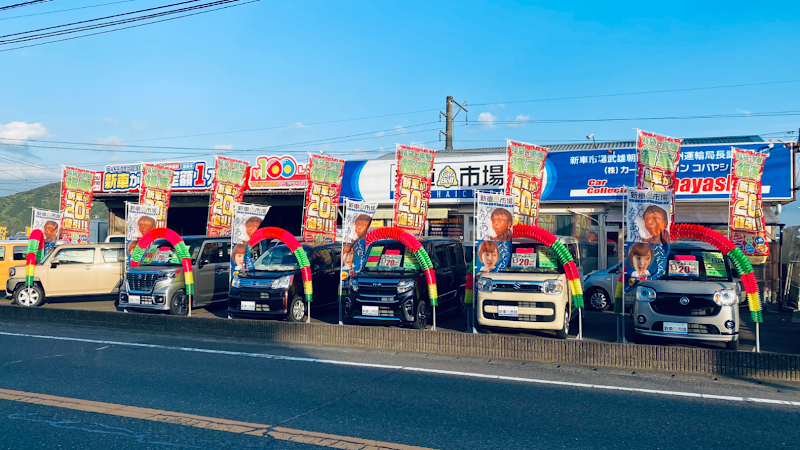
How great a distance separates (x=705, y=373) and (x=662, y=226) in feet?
7.97

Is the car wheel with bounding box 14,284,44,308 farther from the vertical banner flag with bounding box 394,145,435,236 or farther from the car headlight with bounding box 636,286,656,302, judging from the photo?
the car headlight with bounding box 636,286,656,302

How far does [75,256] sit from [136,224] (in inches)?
114

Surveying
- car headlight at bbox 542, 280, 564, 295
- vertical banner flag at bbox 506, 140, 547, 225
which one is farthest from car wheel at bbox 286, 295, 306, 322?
car headlight at bbox 542, 280, 564, 295

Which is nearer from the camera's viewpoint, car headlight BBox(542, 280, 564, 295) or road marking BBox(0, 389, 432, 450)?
road marking BBox(0, 389, 432, 450)

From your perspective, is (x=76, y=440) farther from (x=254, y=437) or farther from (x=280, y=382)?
(x=280, y=382)

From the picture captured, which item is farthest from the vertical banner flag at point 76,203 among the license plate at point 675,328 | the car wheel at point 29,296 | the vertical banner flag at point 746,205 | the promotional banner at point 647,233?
the vertical banner flag at point 746,205

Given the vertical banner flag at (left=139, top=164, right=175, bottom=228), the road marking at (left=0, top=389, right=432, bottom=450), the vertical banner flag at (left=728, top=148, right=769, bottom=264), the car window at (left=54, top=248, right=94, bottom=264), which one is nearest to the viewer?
the road marking at (left=0, top=389, right=432, bottom=450)

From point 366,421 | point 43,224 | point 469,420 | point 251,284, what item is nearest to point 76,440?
point 366,421

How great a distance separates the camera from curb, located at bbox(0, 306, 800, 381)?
8336mm

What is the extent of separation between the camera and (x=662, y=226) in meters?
9.87

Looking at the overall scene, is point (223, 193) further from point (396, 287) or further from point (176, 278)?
point (396, 287)

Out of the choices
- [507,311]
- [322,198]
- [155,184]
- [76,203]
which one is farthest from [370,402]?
[76,203]

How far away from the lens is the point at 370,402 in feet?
22.8

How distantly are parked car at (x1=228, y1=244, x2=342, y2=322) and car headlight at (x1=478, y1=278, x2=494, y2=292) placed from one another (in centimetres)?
410
